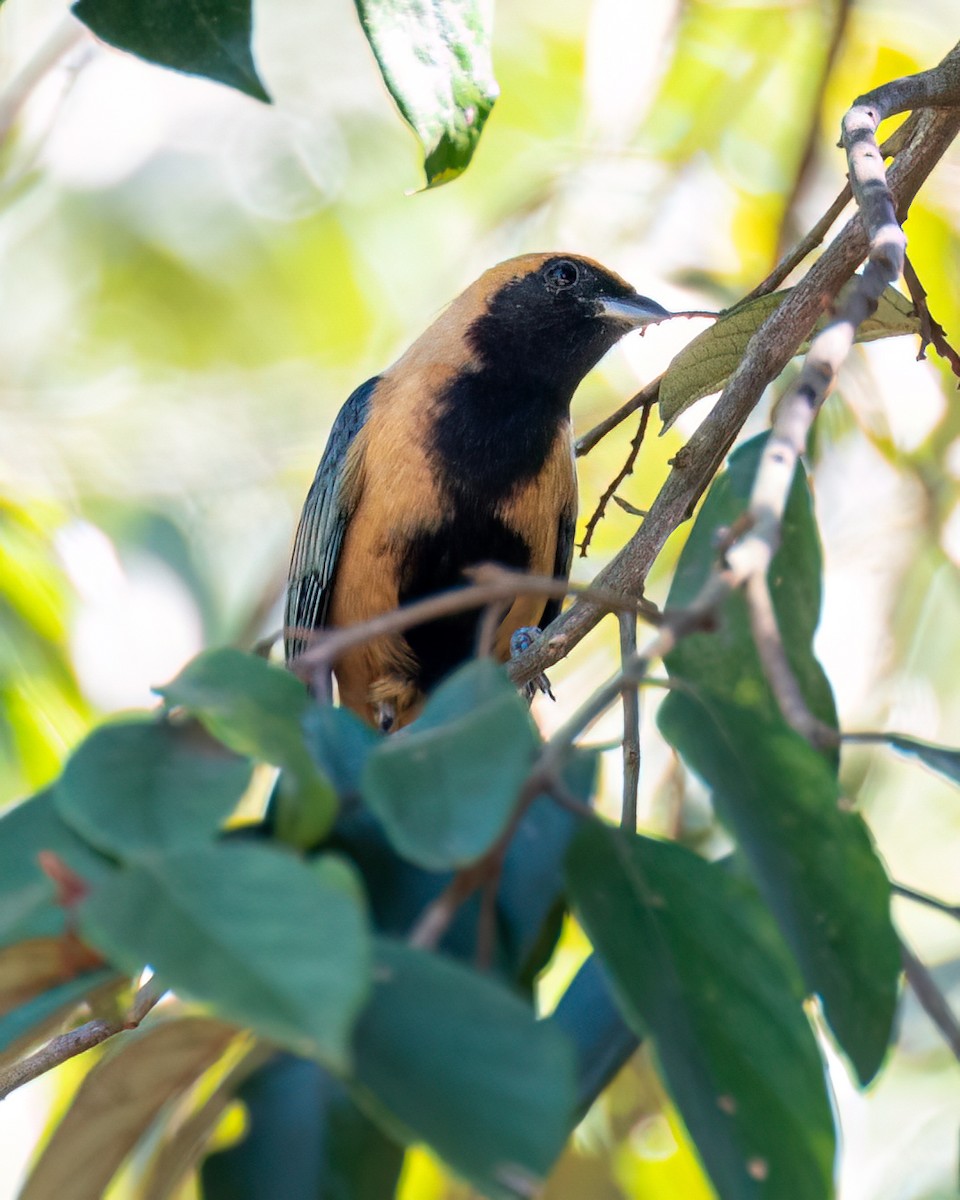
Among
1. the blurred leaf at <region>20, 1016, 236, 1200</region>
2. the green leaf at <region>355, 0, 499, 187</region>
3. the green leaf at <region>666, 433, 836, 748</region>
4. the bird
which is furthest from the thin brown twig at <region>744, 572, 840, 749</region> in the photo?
the bird

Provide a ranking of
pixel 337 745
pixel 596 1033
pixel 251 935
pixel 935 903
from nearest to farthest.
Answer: pixel 251 935, pixel 935 903, pixel 337 745, pixel 596 1033

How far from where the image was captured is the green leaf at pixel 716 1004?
55.4 inches

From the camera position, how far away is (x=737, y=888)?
158cm

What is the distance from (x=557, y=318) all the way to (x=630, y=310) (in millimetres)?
232

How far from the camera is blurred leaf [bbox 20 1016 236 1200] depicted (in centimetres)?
151

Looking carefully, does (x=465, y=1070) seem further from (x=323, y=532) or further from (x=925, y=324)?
(x=323, y=532)

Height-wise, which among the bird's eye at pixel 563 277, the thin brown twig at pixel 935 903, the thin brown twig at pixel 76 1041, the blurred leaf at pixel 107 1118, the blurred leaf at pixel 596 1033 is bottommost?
the bird's eye at pixel 563 277

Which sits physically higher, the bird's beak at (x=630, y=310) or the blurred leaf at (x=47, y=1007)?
the blurred leaf at (x=47, y=1007)

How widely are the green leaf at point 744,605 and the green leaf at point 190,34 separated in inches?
44.6

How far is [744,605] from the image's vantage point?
1.74 m

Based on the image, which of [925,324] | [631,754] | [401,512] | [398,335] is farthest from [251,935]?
A: [398,335]

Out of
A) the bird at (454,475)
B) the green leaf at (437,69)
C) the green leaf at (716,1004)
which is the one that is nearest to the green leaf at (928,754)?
the green leaf at (716,1004)

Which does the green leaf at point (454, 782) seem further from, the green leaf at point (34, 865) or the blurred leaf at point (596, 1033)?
the blurred leaf at point (596, 1033)

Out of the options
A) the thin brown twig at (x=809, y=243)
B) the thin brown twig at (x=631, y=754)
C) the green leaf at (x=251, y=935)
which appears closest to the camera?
the green leaf at (x=251, y=935)
